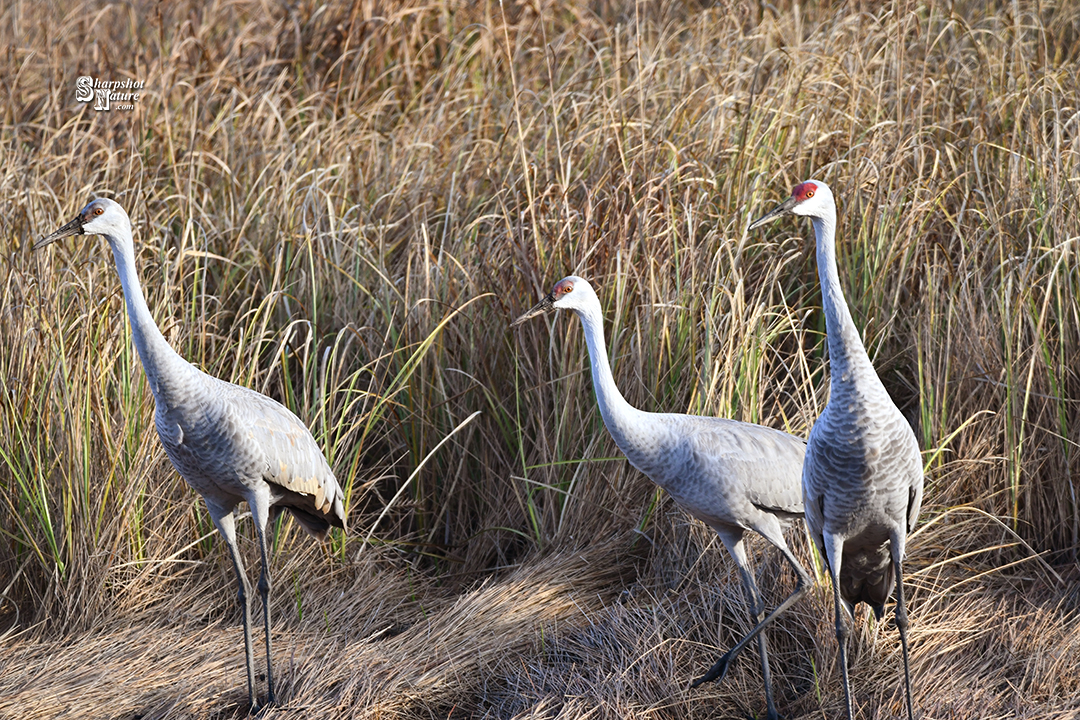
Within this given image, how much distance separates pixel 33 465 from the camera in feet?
11.7

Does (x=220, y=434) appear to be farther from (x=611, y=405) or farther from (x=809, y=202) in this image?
(x=809, y=202)

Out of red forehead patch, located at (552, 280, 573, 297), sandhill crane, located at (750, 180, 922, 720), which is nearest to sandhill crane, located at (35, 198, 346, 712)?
red forehead patch, located at (552, 280, 573, 297)

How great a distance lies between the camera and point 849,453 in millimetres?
2482

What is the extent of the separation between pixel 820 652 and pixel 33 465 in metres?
2.51

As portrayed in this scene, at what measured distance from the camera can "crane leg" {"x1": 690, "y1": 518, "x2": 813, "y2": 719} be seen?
2947 millimetres

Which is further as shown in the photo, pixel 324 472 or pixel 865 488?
pixel 324 472

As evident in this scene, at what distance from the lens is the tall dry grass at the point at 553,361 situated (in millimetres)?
3197

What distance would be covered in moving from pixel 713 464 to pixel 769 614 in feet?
1.53

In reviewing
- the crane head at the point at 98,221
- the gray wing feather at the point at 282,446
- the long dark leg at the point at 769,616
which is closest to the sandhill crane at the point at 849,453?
the long dark leg at the point at 769,616

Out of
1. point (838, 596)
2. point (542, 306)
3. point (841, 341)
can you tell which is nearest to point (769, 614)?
point (838, 596)

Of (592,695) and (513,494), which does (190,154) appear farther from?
(592,695)

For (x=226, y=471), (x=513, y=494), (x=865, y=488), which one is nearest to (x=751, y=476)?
(x=865, y=488)

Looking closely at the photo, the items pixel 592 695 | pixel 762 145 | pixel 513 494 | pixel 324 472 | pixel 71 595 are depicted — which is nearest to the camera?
pixel 592 695

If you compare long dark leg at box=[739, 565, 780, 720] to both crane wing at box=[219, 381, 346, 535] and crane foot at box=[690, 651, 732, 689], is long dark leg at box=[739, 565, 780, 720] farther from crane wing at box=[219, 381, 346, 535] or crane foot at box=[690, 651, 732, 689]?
crane wing at box=[219, 381, 346, 535]
